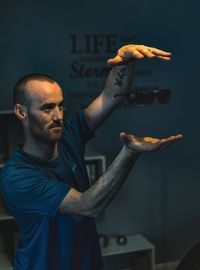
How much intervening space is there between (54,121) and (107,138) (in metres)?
1.84

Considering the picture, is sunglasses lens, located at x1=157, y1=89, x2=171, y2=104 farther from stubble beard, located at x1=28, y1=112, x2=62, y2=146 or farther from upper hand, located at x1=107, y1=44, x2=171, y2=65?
stubble beard, located at x1=28, y1=112, x2=62, y2=146

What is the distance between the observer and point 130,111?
12.9 ft

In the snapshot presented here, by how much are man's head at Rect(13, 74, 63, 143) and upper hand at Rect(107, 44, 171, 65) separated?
288 mm

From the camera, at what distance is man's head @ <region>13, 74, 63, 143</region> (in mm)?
2049

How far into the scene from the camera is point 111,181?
1782 mm

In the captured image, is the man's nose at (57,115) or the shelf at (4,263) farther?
the shelf at (4,263)

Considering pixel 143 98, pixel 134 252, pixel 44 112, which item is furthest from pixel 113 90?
pixel 134 252

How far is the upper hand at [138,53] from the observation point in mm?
1931

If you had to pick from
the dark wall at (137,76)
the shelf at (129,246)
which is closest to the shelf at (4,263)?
the shelf at (129,246)

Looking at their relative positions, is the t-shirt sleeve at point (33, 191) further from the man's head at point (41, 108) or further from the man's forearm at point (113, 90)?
the man's forearm at point (113, 90)

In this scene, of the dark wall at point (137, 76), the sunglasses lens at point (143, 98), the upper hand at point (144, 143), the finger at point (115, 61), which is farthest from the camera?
the dark wall at point (137, 76)

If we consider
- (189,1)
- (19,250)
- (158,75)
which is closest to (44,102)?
(19,250)

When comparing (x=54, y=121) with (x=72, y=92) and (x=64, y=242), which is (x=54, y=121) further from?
(x=72, y=92)

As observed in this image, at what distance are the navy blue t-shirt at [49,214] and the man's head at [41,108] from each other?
0.38 ft
